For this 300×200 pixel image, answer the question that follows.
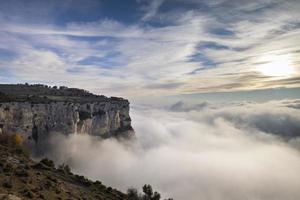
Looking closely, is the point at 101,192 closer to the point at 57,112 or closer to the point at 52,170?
the point at 52,170

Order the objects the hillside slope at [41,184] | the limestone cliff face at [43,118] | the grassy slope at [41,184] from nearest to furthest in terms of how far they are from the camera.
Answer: the hillside slope at [41,184] < the grassy slope at [41,184] < the limestone cliff face at [43,118]

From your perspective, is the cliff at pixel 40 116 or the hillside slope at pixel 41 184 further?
the cliff at pixel 40 116

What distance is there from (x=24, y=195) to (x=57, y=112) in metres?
134

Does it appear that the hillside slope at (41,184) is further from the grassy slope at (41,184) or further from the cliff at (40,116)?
the cliff at (40,116)

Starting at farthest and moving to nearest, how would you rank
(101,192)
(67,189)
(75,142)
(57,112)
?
(75,142) < (57,112) < (101,192) < (67,189)

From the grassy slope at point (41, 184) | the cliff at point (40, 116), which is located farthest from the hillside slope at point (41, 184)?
the cliff at point (40, 116)

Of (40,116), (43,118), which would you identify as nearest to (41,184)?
(40,116)

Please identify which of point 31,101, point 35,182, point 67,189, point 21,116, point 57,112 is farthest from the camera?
point 57,112

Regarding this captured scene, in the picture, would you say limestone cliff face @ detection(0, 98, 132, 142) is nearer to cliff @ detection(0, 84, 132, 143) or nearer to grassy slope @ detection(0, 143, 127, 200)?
cliff @ detection(0, 84, 132, 143)

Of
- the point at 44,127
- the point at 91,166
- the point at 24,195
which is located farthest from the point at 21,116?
the point at 24,195

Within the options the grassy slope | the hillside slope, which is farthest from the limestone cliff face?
the grassy slope

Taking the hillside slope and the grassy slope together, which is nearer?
the hillside slope

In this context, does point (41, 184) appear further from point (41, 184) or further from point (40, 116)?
point (40, 116)

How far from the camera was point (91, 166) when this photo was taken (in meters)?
193
